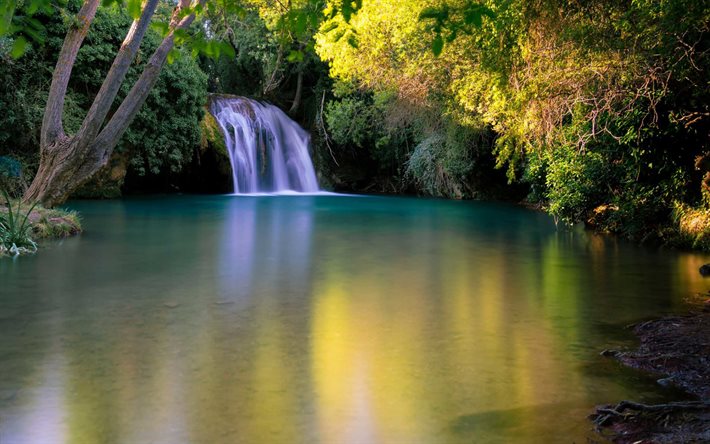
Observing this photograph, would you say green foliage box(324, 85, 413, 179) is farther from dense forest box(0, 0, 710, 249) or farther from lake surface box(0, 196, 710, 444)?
lake surface box(0, 196, 710, 444)

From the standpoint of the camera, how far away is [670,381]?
4.65 meters

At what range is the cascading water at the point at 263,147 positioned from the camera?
27.0 metres

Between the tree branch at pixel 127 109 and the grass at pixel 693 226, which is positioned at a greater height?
the tree branch at pixel 127 109

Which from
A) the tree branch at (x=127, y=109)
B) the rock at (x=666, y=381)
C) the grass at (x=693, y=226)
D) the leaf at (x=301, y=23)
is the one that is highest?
the tree branch at (x=127, y=109)

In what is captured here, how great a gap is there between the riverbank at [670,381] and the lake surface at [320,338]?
19 centimetres

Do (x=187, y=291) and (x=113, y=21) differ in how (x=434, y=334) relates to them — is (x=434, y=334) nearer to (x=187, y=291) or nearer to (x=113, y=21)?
(x=187, y=291)

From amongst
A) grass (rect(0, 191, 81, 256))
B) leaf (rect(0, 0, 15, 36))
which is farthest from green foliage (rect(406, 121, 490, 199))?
leaf (rect(0, 0, 15, 36))

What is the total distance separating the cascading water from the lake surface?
14.4m

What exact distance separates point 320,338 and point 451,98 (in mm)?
13165

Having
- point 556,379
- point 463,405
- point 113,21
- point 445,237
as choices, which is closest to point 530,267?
point 445,237

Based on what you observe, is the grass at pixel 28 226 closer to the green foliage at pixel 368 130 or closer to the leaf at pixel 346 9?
the leaf at pixel 346 9

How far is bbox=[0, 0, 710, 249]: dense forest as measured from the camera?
29.6ft

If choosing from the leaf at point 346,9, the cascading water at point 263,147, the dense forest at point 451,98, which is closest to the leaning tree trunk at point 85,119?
the dense forest at point 451,98

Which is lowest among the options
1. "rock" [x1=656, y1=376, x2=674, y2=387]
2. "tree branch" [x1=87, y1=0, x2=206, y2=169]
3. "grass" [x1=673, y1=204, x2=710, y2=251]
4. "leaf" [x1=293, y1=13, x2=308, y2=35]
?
"rock" [x1=656, y1=376, x2=674, y2=387]
